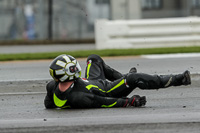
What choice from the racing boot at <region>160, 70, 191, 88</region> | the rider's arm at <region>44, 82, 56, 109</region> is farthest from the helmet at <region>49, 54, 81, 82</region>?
the racing boot at <region>160, 70, 191, 88</region>

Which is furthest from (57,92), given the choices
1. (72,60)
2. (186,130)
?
(186,130)

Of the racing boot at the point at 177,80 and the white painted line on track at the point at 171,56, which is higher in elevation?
the racing boot at the point at 177,80

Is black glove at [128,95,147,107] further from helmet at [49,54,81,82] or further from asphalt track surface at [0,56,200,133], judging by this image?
helmet at [49,54,81,82]

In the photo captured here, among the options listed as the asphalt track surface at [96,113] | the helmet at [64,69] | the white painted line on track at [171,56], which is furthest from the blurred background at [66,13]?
the helmet at [64,69]

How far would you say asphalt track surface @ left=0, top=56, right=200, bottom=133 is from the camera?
18.8 ft

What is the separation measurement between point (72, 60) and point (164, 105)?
1.54 m

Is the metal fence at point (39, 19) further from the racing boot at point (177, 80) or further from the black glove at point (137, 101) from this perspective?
the racing boot at point (177, 80)

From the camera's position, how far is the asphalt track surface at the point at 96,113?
18.8ft

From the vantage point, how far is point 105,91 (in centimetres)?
723

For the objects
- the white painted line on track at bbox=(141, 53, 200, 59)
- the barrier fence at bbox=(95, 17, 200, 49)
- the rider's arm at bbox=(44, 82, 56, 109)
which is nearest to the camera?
the rider's arm at bbox=(44, 82, 56, 109)

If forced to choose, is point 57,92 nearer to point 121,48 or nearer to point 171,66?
point 171,66

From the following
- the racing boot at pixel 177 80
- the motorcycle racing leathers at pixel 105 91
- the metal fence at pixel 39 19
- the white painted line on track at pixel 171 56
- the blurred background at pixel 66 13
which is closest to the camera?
the racing boot at pixel 177 80

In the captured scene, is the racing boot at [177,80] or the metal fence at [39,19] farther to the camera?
the metal fence at [39,19]

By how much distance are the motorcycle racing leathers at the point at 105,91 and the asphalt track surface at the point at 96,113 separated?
0.12 metres
